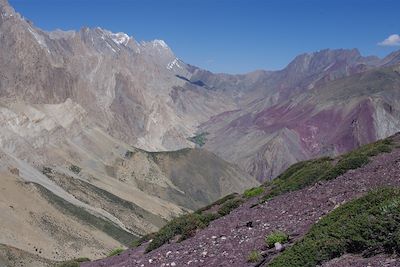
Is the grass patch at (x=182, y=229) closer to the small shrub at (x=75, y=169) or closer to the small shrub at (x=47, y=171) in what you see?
the small shrub at (x=47, y=171)

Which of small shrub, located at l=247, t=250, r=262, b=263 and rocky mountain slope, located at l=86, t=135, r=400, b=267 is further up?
rocky mountain slope, located at l=86, t=135, r=400, b=267

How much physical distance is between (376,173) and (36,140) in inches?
6152

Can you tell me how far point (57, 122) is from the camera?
188625mm

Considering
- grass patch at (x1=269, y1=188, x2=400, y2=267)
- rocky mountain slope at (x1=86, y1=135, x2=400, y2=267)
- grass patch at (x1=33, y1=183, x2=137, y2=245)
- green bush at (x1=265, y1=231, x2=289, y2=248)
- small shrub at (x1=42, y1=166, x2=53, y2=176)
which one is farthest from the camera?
small shrub at (x1=42, y1=166, x2=53, y2=176)

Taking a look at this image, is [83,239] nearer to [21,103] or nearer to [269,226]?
[269,226]

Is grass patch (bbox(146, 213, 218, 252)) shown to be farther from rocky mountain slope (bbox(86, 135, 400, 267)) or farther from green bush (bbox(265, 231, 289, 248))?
green bush (bbox(265, 231, 289, 248))

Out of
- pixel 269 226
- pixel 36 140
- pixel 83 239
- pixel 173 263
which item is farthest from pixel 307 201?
pixel 36 140

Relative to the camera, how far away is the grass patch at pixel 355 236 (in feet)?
39.3

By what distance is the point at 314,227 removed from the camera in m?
15.1

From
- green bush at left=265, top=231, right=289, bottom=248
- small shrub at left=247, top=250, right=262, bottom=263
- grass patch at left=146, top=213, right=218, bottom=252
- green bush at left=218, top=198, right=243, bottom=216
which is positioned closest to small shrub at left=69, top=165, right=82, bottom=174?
green bush at left=218, top=198, right=243, bottom=216

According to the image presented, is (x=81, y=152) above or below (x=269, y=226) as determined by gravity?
above

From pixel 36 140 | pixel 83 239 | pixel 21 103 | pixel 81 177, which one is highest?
pixel 21 103

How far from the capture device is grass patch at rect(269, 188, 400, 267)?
12.0 metres

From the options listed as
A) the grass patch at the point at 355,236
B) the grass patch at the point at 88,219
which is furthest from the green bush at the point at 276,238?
the grass patch at the point at 88,219
